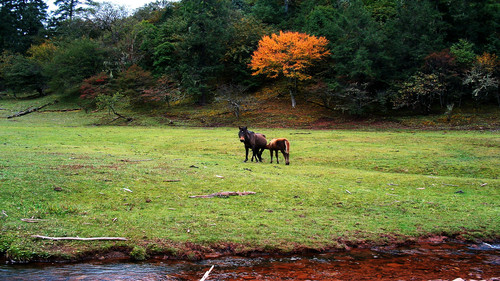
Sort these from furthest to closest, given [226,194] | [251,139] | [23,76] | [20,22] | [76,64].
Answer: [20,22], [23,76], [76,64], [251,139], [226,194]

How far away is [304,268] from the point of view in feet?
22.4

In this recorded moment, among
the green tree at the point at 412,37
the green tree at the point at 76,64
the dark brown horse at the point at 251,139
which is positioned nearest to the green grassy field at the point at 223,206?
the dark brown horse at the point at 251,139

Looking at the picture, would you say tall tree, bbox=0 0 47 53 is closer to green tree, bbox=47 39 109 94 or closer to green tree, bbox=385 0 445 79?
green tree, bbox=47 39 109 94

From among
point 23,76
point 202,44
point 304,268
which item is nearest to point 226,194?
A: point 304,268

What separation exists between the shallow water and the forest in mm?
39251

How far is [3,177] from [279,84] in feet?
173

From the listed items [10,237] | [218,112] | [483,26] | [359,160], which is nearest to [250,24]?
[218,112]

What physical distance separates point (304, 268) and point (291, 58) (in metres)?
45.4

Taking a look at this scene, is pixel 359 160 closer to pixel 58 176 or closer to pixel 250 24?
pixel 58 176

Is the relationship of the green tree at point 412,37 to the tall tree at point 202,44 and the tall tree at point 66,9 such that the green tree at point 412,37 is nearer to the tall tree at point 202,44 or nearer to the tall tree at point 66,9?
the tall tree at point 202,44

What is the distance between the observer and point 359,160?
67.5 feet

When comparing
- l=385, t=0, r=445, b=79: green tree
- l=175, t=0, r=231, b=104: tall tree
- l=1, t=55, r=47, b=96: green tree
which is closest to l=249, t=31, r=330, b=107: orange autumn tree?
l=385, t=0, r=445, b=79: green tree

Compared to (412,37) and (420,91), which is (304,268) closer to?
(420,91)

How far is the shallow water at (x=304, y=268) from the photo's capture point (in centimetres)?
626
